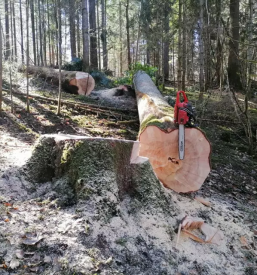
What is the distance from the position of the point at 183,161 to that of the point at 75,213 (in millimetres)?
1629

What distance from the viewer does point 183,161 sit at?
11.2 ft

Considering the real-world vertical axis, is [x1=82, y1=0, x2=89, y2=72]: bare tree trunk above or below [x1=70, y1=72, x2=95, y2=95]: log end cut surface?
above

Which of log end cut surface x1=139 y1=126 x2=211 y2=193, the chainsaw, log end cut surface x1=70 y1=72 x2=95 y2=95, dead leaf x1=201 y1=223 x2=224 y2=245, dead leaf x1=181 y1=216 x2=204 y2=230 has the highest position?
log end cut surface x1=70 y1=72 x2=95 y2=95

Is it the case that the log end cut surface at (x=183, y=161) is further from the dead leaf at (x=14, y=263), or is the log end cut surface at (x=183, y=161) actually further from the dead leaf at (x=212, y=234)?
the dead leaf at (x=14, y=263)

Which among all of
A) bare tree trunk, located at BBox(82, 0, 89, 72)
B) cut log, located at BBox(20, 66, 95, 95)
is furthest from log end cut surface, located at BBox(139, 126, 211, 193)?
bare tree trunk, located at BBox(82, 0, 89, 72)

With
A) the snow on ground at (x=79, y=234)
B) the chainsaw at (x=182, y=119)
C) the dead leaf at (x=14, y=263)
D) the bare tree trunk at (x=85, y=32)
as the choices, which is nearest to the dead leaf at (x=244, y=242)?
the snow on ground at (x=79, y=234)

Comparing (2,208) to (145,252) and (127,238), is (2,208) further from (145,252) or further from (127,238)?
(145,252)

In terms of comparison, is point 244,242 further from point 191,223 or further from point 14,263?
point 14,263

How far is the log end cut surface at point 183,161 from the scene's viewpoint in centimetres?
341

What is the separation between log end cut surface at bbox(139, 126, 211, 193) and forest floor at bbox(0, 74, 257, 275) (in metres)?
0.18

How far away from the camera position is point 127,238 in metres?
2.34

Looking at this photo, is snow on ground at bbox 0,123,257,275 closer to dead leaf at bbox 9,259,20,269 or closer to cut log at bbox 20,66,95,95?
dead leaf at bbox 9,259,20,269

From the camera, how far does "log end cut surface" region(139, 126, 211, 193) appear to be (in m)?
3.41

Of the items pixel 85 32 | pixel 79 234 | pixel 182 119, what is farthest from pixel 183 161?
pixel 85 32
